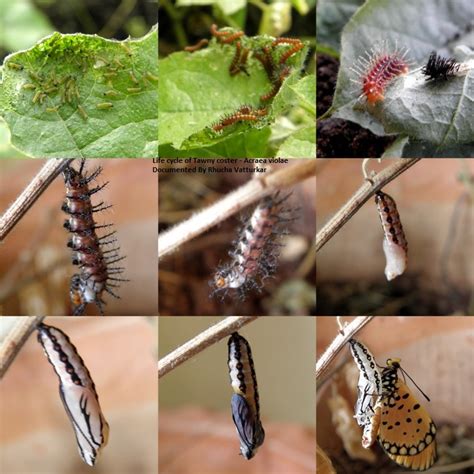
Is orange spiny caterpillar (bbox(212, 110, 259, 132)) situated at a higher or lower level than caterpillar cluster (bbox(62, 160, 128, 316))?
higher

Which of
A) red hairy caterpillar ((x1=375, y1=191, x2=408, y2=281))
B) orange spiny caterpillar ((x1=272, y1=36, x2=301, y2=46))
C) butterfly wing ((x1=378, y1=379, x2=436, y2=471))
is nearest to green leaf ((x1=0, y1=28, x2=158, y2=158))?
orange spiny caterpillar ((x1=272, y1=36, x2=301, y2=46))

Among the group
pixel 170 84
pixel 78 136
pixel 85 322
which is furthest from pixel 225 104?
Answer: pixel 85 322

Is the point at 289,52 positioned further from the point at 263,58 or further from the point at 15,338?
A: the point at 15,338

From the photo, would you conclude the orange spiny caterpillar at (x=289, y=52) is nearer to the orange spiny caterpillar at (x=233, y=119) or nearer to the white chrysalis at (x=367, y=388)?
the orange spiny caterpillar at (x=233, y=119)

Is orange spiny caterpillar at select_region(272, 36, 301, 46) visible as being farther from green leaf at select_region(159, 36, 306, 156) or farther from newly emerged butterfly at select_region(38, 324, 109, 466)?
newly emerged butterfly at select_region(38, 324, 109, 466)

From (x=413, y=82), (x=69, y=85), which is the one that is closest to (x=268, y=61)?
(x=413, y=82)

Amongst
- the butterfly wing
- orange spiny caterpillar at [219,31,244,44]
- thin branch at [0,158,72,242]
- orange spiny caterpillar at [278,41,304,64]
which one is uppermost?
orange spiny caterpillar at [219,31,244,44]
